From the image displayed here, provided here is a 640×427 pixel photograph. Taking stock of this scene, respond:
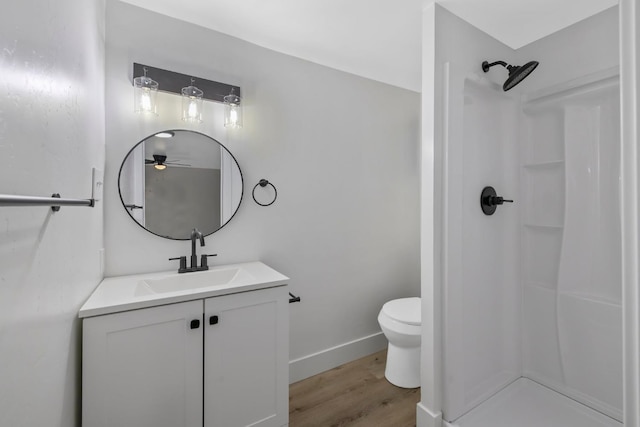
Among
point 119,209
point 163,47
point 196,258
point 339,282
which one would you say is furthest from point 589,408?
point 163,47

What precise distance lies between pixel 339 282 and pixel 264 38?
1875 mm

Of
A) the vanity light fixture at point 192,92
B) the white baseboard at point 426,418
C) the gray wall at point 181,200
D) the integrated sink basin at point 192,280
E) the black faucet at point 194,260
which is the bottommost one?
the white baseboard at point 426,418

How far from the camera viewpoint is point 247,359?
4.79 ft

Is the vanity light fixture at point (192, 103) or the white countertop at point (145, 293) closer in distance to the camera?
the white countertop at point (145, 293)

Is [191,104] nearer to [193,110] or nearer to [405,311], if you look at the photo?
[193,110]

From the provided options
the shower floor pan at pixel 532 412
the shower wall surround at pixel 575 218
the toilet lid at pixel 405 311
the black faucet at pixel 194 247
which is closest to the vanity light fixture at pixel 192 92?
the black faucet at pixel 194 247

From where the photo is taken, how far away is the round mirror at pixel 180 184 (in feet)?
5.46

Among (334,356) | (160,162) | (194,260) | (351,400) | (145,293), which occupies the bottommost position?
(351,400)

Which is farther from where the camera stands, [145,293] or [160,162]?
[160,162]

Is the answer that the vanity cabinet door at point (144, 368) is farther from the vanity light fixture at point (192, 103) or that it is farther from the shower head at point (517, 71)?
the shower head at point (517, 71)

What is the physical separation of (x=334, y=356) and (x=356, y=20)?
2.40 meters

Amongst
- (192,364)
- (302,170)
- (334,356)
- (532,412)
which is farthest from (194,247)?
(532,412)

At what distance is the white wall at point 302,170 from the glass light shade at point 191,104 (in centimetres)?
5

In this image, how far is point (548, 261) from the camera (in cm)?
198
